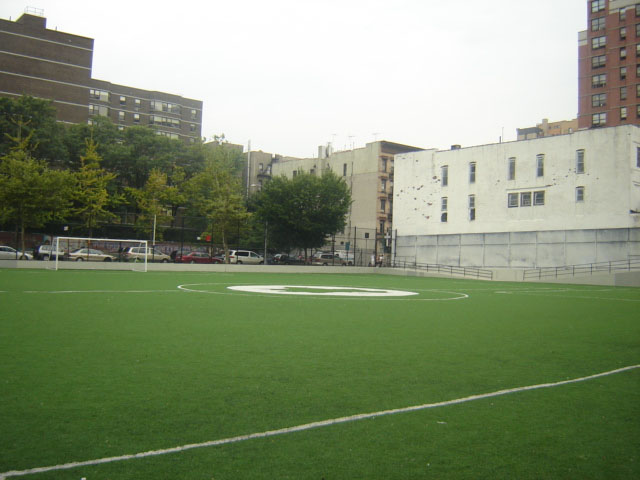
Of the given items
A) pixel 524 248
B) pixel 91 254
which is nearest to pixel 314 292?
pixel 91 254

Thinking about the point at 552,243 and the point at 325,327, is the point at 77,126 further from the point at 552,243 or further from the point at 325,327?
the point at 325,327

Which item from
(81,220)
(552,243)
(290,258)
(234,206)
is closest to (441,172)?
(552,243)

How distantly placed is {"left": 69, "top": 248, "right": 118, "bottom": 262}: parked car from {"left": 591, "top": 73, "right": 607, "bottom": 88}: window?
73223mm

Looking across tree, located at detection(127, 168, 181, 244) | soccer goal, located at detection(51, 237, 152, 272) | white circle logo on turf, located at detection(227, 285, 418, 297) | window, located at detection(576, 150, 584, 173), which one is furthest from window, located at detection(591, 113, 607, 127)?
white circle logo on turf, located at detection(227, 285, 418, 297)

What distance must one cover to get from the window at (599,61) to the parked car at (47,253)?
77.3 metres

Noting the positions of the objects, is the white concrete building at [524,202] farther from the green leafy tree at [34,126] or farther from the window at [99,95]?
the window at [99,95]

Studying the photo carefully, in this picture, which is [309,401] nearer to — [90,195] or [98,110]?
[90,195]

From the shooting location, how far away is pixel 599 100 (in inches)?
3145

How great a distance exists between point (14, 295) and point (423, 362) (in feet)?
44.5

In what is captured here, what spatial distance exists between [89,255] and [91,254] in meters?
0.29

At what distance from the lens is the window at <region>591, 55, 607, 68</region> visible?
79.1 m

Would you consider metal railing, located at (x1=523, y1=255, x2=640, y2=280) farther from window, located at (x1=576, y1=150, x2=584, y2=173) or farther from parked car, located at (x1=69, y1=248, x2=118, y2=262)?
parked car, located at (x1=69, y1=248, x2=118, y2=262)

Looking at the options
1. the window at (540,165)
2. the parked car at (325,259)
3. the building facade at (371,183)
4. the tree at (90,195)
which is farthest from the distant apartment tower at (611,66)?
the tree at (90,195)

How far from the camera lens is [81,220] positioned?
185 ft
